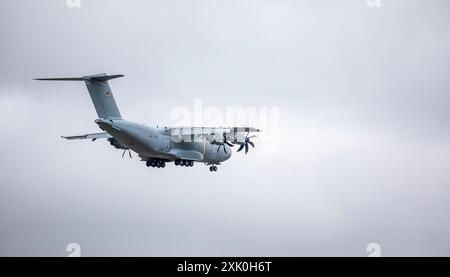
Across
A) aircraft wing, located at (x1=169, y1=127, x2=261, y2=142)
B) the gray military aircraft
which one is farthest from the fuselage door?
aircraft wing, located at (x1=169, y1=127, x2=261, y2=142)

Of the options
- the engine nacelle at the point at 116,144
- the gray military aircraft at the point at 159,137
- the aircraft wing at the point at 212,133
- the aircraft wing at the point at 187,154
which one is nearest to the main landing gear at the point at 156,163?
the gray military aircraft at the point at 159,137

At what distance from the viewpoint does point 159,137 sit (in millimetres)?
69500

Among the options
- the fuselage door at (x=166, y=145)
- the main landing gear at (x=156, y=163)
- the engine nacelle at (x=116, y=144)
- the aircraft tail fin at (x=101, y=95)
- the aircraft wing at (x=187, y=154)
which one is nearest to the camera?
the aircraft tail fin at (x=101, y=95)

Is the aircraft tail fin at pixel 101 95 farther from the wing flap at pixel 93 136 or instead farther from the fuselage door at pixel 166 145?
the wing flap at pixel 93 136

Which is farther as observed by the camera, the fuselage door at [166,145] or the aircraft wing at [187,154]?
the aircraft wing at [187,154]

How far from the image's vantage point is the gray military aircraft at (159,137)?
66.4 metres

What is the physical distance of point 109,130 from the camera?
6594 centimetres

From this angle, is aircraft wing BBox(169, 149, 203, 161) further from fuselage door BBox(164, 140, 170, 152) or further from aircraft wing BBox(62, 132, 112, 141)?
aircraft wing BBox(62, 132, 112, 141)

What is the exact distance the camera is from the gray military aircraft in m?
66.4

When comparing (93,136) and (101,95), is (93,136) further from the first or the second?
(101,95)

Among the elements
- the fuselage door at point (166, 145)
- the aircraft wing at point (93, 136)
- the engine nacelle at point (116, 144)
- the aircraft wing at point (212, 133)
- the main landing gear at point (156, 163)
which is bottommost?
the main landing gear at point (156, 163)
